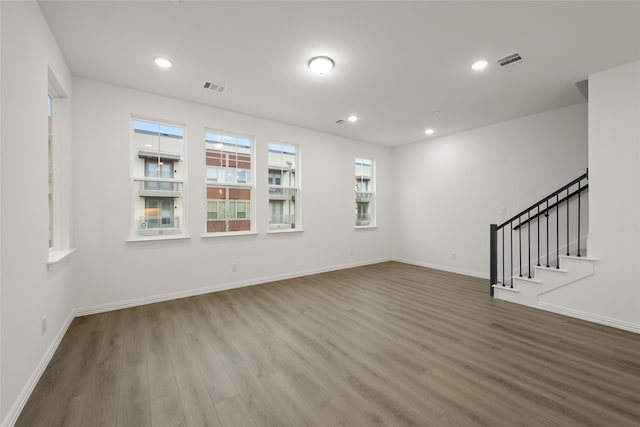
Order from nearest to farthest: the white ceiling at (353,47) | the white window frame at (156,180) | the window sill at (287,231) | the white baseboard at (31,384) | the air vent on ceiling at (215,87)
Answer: the white baseboard at (31,384) < the white ceiling at (353,47) < the air vent on ceiling at (215,87) < the white window frame at (156,180) < the window sill at (287,231)

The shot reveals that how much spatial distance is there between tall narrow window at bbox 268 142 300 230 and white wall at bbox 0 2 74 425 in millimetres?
3132

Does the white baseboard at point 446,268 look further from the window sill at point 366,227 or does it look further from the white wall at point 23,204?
the white wall at point 23,204

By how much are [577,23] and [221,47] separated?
11.1 feet

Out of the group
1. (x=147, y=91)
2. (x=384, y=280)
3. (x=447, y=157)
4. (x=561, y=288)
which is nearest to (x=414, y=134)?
(x=447, y=157)

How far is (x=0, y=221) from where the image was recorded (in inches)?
61.8

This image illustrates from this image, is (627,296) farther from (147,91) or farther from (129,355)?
(147,91)

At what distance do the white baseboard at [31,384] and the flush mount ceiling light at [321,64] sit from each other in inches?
146

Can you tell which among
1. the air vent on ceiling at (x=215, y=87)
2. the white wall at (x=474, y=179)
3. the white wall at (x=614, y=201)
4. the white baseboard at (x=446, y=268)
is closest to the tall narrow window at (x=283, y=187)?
the air vent on ceiling at (x=215, y=87)

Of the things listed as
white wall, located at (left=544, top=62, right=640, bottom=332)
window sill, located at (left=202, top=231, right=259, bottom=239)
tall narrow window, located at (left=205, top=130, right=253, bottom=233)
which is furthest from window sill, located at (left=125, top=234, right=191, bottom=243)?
white wall, located at (left=544, top=62, right=640, bottom=332)

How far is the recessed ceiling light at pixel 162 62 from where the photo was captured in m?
3.01

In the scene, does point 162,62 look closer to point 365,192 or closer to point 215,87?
point 215,87

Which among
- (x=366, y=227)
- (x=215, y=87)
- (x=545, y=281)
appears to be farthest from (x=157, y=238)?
(x=545, y=281)

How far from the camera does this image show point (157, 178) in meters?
3.93

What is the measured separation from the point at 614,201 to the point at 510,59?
2078 mm
